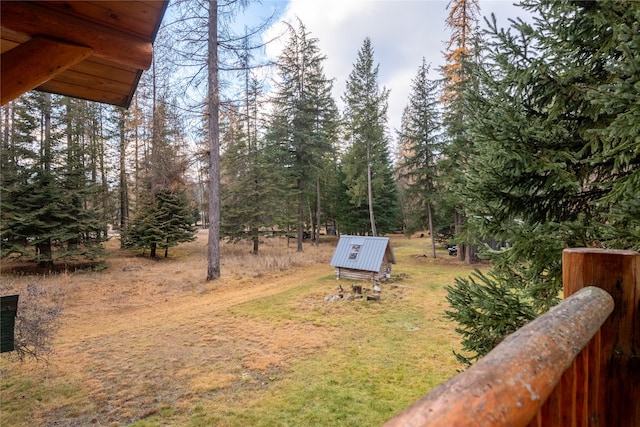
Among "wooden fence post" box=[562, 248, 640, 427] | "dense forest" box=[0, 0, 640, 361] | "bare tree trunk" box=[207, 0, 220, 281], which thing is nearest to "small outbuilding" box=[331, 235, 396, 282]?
"dense forest" box=[0, 0, 640, 361]

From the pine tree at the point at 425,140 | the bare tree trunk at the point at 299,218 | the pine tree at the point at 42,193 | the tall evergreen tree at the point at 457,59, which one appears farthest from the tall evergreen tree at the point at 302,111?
the pine tree at the point at 42,193

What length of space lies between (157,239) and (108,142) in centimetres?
704

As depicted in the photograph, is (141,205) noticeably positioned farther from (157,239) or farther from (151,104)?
(151,104)

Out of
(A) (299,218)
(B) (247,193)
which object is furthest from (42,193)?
(A) (299,218)

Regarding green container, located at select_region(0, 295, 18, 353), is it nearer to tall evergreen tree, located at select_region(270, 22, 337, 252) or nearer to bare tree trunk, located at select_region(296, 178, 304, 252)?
bare tree trunk, located at select_region(296, 178, 304, 252)

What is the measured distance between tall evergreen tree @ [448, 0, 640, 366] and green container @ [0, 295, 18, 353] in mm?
Result: 4481

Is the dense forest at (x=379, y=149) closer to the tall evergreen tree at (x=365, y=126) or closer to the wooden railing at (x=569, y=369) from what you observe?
the tall evergreen tree at (x=365, y=126)

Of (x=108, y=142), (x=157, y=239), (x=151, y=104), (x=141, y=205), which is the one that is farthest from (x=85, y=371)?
(x=108, y=142)

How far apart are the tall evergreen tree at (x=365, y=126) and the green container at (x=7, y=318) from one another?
14.7 meters

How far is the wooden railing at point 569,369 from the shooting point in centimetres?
46

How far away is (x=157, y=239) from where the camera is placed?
1366 cm

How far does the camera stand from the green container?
3.16 meters

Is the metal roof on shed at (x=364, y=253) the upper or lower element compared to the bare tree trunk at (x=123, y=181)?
lower

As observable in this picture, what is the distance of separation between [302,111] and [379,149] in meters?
4.92
